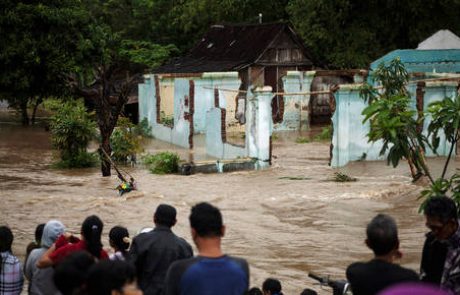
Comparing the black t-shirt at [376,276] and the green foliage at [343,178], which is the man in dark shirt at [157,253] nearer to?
the black t-shirt at [376,276]

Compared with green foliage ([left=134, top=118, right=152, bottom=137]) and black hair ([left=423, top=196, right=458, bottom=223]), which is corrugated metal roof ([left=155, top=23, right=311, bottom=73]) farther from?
black hair ([left=423, top=196, right=458, bottom=223])

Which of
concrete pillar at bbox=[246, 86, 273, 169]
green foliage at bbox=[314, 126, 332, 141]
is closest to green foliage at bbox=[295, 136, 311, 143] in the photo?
green foliage at bbox=[314, 126, 332, 141]

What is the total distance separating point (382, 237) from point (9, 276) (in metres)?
2.87

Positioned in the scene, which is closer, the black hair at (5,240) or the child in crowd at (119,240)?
the black hair at (5,240)

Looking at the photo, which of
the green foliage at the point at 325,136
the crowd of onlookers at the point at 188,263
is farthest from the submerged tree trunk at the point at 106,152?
the crowd of onlookers at the point at 188,263

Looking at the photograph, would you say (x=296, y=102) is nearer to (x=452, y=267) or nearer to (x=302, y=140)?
(x=302, y=140)

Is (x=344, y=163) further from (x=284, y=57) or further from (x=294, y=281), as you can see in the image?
(x=284, y=57)

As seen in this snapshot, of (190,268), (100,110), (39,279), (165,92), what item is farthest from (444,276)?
(165,92)

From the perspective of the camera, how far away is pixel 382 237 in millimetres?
4660

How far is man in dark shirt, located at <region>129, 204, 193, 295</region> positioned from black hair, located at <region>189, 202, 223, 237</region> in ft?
4.44


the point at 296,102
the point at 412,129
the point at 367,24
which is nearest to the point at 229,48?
the point at 296,102

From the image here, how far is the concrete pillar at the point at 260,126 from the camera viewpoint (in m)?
21.2

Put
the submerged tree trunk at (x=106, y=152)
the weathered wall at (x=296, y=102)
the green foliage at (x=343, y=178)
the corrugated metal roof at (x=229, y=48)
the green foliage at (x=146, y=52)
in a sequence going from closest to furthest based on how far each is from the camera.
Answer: the green foliage at (x=343, y=178), the submerged tree trunk at (x=106, y=152), the weathered wall at (x=296, y=102), the corrugated metal roof at (x=229, y=48), the green foliage at (x=146, y=52)

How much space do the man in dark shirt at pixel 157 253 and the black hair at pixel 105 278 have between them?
65.1 inches
